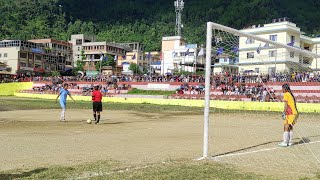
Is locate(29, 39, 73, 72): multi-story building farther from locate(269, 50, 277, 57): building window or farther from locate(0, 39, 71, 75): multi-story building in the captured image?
locate(269, 50, 277, 57): building window

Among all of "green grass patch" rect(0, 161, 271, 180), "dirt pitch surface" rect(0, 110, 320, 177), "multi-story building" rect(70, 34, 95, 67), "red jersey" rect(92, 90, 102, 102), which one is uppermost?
"multi-story building" rect(70, 34, 95, 67)

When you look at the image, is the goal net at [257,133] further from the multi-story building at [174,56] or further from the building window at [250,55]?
the multi-story building at [174,56]

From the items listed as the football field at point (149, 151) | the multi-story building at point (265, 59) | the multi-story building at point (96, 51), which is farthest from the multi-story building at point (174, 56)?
the football field at point (149, 151)

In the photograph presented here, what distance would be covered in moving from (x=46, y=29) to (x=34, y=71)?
58514 mm

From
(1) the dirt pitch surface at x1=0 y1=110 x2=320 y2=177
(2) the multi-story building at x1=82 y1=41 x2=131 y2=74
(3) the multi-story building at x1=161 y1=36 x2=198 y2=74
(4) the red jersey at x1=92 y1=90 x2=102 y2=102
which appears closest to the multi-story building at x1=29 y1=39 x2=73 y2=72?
(2) the multi-story building at x1=82 y1=41 x2=131 y2=74

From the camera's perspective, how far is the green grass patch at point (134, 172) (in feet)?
22.8

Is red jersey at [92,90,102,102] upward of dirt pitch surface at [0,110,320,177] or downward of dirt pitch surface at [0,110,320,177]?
upward

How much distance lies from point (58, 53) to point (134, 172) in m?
111

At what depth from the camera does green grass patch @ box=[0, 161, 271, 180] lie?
6.96 metres

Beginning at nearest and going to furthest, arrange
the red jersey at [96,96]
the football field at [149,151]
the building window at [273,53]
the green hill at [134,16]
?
the football field at [149,151] → the building window at [273,53] → the red jersey at [96,96] → the green hill at [134,16]

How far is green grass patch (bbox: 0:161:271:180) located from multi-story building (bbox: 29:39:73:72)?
3992 inches

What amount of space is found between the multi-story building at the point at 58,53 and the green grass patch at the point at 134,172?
3992 inches

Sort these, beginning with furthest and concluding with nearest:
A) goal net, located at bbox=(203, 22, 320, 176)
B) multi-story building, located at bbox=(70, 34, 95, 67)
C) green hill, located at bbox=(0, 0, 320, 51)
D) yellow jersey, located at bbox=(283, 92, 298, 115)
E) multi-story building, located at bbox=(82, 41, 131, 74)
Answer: green hill, located at bbox=(0, 0, 320, 51) < multi-story building, located at bbox=(70, 34, 95, 67) < multi-story building, located at bbox=(82, 41, 131, 74) < yellow jersey, located at bbox=(283, 92, 298, 115) < goal net, located at bbox=(203, 22, 320, 176)

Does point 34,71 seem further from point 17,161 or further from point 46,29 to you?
point 17,161
